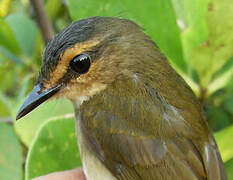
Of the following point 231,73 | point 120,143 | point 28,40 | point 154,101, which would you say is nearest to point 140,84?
point 154,101

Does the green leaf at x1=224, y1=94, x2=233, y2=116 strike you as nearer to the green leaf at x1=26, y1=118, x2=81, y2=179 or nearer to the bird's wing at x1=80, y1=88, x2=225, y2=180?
the bird's wing at x1=80, y1=88, x2=225, y2=180

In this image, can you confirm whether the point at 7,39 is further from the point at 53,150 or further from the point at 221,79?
the point at 221,79

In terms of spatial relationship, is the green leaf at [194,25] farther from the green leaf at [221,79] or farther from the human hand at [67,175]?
the human hand at [67,175]

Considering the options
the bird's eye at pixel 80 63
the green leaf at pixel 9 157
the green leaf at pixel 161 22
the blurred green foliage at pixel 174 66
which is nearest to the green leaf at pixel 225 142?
the blurred green foliage at pixel 174 66

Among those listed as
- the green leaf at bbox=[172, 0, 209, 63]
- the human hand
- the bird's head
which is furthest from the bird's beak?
the green leaf at bbox=[172, 0, 209, 63]

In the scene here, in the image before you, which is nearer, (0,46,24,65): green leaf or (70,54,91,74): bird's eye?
(70,54,91,74): bird's eye

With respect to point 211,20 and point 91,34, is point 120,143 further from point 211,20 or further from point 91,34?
point 211,20

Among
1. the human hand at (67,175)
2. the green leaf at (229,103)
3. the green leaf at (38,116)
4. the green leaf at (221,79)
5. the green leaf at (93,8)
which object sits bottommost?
the human hand at (67,175)
